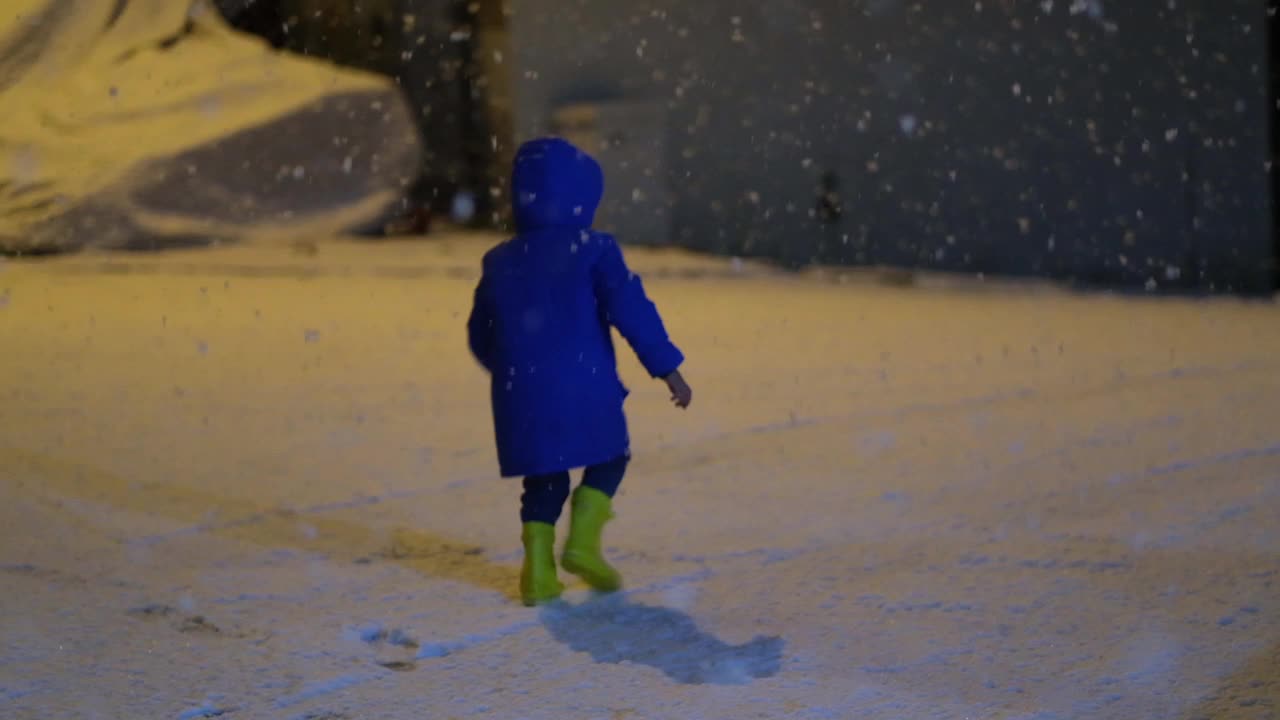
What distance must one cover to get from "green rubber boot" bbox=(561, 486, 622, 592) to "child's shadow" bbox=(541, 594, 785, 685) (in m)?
0.05

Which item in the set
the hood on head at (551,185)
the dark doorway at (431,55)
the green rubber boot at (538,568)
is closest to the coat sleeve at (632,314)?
the hood on head at (551,185)

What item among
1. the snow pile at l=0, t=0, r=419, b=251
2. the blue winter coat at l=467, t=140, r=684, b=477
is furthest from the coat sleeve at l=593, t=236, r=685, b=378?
the snow pile at l=0, t=0, r=419, b=251

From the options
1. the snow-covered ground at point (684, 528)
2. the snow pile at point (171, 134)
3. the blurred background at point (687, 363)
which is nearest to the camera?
the snow-covered ground at point (684, 528)

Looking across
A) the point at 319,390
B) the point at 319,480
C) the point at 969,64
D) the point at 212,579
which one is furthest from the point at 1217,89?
the point at 212,579

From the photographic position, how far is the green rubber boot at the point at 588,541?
316 cm

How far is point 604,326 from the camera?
319cm

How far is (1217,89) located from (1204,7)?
0.47 m

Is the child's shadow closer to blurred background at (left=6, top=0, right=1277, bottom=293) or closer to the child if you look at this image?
the child

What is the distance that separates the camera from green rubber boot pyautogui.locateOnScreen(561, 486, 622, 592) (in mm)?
3164

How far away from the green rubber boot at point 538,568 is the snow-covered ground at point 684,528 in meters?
0.04

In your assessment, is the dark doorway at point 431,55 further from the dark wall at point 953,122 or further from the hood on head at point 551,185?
the hood on head at point 551,185

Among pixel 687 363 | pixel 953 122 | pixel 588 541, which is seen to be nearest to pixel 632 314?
pixel 588 541

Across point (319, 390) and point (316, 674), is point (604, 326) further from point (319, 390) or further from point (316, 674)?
point (319, 390)

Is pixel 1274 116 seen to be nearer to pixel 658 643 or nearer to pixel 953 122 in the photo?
pixel 953 122
